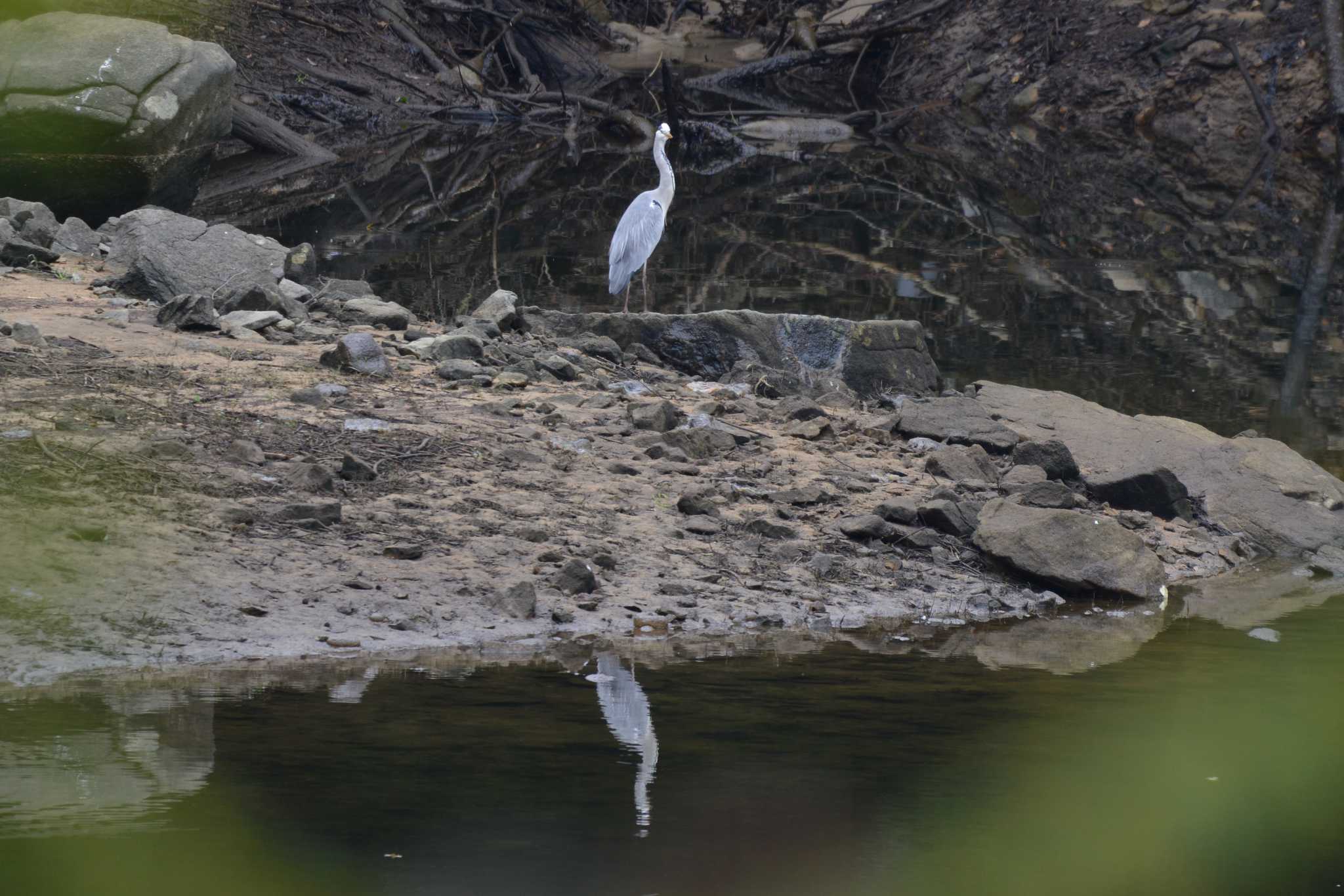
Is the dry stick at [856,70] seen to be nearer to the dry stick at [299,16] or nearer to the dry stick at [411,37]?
the dry stick at [411,37]

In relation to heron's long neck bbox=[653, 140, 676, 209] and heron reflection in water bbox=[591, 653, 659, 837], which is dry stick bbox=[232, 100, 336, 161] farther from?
heron reflection in water bbox=[591, 653, 659, 837]

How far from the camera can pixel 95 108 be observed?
37.7ft

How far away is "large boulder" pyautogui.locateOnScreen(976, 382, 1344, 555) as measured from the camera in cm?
561

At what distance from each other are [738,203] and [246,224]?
514 centimetres

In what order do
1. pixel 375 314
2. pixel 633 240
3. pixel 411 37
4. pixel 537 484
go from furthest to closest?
pixel 411 37 → pixel 633 240 → pixel 375 314 → pixel 537 484

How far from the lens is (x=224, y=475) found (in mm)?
4578

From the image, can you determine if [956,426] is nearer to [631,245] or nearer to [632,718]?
[632,718]

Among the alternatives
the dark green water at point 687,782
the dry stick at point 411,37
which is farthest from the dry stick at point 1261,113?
the dark green water at point 687,782

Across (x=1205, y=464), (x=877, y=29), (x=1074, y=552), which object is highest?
(x=877, y=29)

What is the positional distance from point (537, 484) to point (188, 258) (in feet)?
12.1

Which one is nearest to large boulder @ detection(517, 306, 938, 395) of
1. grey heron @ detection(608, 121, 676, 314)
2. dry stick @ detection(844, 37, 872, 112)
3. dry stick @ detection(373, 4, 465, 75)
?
grey heron @ detection(608, 121, 676, 314)

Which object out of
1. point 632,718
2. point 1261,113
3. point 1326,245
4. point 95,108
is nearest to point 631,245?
point 95,108

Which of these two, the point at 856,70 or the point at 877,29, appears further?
the point at 856,70

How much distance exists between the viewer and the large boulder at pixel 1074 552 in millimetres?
4770
